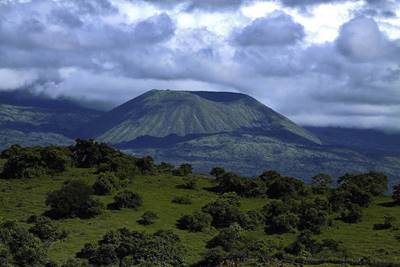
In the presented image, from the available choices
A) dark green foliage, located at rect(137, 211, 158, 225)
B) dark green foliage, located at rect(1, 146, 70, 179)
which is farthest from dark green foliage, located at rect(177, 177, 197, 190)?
dark green foliage, located at rect(137, 211, 158, 225)

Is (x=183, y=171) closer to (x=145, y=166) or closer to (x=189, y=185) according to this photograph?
(x=145, y=166)

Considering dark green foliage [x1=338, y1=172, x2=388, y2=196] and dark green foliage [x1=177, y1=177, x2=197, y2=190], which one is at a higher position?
dark green foliage [x1=338, y1=172, x2=388, y2=196]

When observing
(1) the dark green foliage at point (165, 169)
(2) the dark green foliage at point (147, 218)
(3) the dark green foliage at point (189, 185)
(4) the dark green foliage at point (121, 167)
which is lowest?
(2) the dark green foliage at point (147, 218)

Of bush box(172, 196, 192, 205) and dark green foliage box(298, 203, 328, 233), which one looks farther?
bush box(172, 196, 192, 205)

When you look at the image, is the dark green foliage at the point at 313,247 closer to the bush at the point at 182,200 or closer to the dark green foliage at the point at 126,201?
the bush at the point at 182,200

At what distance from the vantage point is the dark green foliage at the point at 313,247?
7506 centimetres

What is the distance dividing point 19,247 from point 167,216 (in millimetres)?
26454

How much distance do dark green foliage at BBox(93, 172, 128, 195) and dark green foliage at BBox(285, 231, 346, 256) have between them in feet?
106

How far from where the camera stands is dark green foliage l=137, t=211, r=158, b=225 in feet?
286

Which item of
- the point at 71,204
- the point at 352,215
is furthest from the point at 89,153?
the point at 352,215

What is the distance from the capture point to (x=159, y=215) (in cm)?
9175

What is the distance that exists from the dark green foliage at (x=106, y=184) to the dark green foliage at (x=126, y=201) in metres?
5.55

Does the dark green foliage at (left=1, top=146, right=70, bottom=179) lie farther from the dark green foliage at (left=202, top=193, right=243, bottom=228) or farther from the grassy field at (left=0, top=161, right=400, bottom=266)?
the dark green foliage at (left=202, top=193, right=243, bottom=228)

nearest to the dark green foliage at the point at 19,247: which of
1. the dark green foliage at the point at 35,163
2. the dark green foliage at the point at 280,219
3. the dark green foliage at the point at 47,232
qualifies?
the dark green foliage at the point at 47,232
